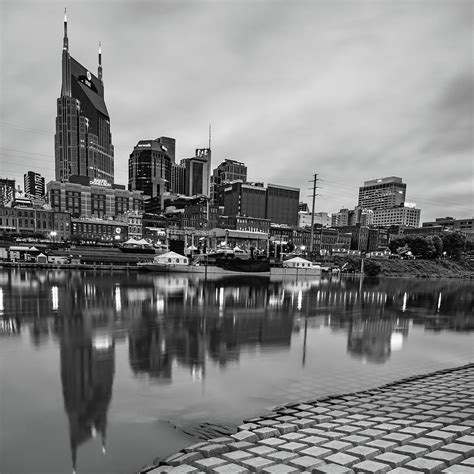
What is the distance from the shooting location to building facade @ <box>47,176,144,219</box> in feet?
418

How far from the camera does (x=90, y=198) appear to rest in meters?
133

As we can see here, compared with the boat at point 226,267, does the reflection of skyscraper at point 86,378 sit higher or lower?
higher

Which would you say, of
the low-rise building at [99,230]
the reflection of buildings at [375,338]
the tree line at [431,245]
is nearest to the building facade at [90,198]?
the low-rise building at [99,230]

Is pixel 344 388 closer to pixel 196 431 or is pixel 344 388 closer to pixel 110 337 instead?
pixel 196 431

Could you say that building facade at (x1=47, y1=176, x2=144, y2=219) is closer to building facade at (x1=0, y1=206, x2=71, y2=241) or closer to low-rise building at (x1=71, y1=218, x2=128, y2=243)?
low-rise building at (x1=71, y1=218, x2=128, y2=243)

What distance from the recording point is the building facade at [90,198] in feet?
418

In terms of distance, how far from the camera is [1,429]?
7.74m

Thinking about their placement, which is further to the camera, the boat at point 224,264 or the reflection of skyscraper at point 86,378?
the boat at point 224,264

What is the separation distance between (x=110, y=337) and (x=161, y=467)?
11.4 m

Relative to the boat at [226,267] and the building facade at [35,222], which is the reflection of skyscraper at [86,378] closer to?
the boat at [226,267]

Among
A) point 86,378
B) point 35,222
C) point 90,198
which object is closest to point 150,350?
point 86,378

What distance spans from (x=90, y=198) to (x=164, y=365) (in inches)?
5374

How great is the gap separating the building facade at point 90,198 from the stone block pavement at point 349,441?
12690 cm

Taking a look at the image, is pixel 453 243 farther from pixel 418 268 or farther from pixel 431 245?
pixel 418 268
